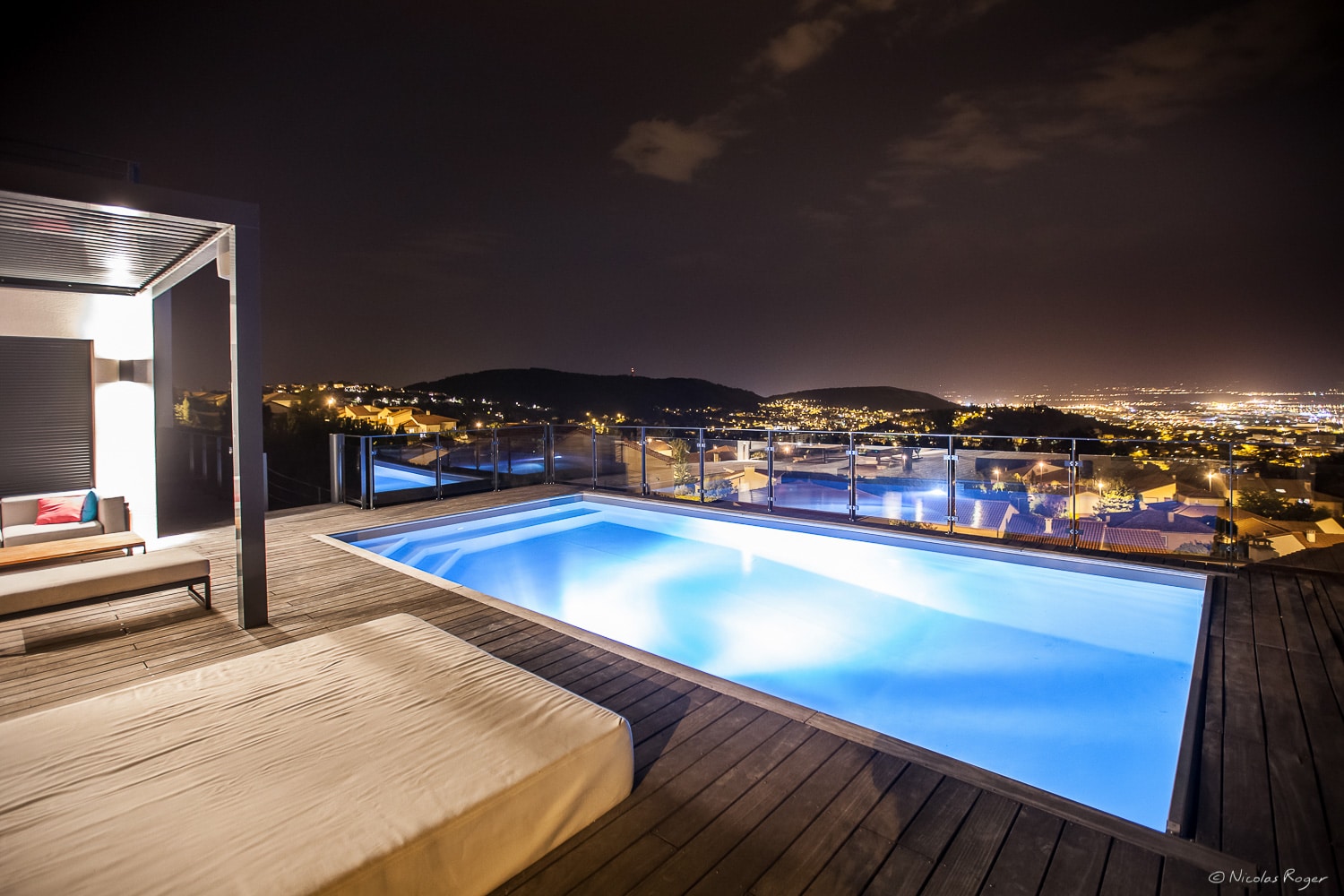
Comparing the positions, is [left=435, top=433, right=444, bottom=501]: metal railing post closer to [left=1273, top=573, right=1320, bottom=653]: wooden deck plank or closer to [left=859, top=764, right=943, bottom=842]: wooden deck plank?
[left=859, top=764, right=943, bottom=842]: wooden deck plank

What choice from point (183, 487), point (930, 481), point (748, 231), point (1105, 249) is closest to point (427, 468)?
point (183, 487)

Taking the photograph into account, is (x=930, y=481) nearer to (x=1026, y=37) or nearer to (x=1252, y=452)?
(x=1252, y=452)

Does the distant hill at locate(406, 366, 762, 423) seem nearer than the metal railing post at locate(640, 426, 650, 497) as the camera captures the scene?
No

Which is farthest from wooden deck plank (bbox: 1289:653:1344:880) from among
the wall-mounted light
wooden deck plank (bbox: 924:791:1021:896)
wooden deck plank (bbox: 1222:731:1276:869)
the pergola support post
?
the wall-mounted light

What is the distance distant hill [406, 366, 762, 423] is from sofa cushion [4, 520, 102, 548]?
20945 mm

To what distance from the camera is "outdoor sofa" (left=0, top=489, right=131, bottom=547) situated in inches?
208


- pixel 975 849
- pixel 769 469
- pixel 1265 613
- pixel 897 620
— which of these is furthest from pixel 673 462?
pixel 975 849

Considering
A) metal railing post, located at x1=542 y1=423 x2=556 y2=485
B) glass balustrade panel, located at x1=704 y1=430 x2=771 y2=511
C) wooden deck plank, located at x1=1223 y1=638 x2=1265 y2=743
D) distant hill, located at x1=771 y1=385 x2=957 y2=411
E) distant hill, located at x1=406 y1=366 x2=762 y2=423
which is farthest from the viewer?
distant hill, located at x1=406 y1=366 x2=762 y2=423

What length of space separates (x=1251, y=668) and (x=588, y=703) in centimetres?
325

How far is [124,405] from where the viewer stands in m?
6.40

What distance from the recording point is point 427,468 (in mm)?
8227

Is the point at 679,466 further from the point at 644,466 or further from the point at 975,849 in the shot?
the point at 975,849

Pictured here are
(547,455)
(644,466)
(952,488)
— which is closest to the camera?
(952,488)

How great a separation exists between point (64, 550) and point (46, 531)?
1481 mm
